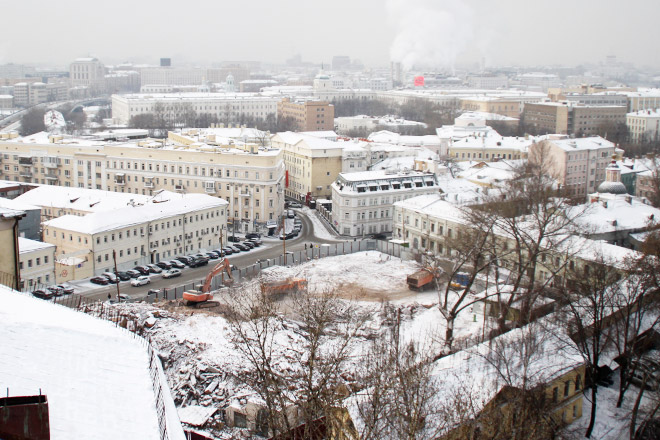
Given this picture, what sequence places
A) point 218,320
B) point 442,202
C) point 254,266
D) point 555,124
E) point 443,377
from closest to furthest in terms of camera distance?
1. point 443,377
2. point 218,320
3. point 254,266
4. point 442,202
5. point 555,124

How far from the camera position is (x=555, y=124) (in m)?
62.3

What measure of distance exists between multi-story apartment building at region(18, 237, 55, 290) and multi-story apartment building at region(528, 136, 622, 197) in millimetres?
21613

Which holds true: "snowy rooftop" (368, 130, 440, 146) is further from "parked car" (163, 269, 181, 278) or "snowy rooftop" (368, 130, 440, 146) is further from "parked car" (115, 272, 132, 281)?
"parked car" (115, 272, 132, 281)

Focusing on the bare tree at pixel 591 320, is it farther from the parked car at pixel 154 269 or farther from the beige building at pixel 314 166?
the beige building at pixel 314 166

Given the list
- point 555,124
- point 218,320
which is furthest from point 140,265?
point 555,124

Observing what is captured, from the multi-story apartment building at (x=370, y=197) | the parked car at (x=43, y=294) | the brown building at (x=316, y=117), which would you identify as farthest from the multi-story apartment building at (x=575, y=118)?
the parked car at (x=43, y=294)

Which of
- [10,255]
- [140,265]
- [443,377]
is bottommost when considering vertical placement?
[140,265]

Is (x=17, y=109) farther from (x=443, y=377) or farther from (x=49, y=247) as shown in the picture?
(x=443, y=377)

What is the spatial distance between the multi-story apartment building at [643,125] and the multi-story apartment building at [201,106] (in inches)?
1175

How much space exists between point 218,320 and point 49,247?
25.2ft

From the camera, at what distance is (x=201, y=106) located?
231 ft

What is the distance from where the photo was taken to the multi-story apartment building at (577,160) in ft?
116

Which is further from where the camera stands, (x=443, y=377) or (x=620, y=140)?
(x=620, y=140)

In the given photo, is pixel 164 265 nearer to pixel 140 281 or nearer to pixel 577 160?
pixel 140 281
